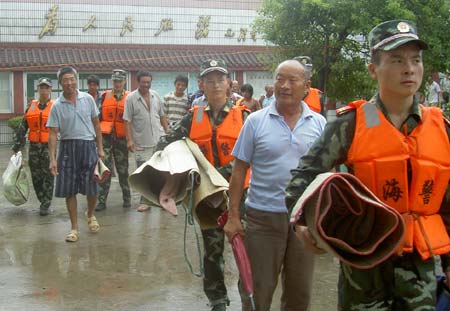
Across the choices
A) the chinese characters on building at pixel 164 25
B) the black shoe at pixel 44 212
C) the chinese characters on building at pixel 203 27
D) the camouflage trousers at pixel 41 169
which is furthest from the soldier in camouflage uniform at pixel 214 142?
the chinese characters on building at pixel 203 27

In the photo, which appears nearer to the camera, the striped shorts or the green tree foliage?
the striped shorts

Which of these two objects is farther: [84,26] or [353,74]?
[84,26]

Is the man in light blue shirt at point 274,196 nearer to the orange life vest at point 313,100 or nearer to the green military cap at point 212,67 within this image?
the green military cap at point 212,67

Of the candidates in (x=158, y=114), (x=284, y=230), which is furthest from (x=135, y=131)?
(x=284, y=230)

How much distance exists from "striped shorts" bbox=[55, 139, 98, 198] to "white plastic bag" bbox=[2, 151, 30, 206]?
1.66 meters

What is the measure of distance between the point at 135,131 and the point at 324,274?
4.05 m

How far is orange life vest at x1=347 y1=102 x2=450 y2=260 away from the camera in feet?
9.80

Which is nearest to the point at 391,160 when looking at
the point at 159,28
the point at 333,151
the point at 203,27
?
the point at 333,151

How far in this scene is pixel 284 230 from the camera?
4133mm

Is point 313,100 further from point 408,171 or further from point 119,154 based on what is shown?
point 408,171

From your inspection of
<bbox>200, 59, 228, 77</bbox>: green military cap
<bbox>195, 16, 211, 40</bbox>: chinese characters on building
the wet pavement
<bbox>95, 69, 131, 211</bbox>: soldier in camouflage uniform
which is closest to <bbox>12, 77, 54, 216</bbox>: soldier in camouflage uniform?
the wet pavement

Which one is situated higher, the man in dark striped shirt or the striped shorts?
the man in dark striped shirt

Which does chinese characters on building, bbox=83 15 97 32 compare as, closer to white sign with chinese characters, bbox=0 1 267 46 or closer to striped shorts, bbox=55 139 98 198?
white sign with chinese characters, bbox=0 1 267 46

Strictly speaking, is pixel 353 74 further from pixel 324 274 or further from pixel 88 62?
pixel 88 62
